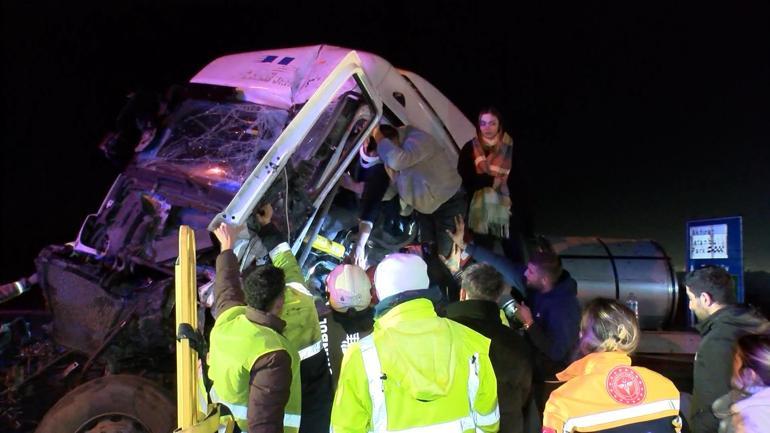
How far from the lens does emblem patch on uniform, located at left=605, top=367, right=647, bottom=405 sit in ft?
7.64

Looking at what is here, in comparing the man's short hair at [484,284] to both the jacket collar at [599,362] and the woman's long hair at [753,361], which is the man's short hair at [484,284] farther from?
the woman's long hair at [753,361]

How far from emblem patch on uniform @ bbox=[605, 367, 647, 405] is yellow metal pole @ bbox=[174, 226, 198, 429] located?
1.84 meters

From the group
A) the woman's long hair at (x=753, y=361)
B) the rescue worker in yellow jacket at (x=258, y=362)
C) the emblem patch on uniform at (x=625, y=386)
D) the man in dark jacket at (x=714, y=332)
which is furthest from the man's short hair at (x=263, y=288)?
the man in dark jacket at (x=714, y=332)

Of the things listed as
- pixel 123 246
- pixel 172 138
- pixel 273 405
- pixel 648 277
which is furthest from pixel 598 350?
pixel 648 277

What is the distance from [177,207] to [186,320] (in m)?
1.72

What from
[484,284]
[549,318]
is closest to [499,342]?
[484,284]

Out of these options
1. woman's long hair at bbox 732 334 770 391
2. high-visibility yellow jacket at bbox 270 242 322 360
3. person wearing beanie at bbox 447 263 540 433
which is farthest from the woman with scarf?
woman's long hair at bbox 732 334 770 391

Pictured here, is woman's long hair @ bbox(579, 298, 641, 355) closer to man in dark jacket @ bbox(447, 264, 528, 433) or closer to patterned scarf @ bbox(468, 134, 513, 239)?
man in dark jacket @ bbox(447, 264, 528, 433)

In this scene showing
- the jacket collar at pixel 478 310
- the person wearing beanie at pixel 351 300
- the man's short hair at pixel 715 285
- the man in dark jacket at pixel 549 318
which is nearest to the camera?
the jacket collar at pixel 478 310

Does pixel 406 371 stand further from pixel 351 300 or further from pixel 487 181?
pixel 487 181

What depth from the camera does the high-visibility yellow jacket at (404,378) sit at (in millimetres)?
2328

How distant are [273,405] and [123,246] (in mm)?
2363

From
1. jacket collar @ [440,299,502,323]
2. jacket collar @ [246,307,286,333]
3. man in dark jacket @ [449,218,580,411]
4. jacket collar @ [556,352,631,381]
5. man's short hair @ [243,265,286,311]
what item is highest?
man's short hair @ [243,265,286,311]

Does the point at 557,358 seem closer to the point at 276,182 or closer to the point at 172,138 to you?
the point at 276,182
